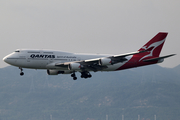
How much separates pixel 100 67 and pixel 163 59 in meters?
17.0

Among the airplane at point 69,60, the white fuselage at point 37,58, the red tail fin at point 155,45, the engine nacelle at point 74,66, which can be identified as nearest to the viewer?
the white fuselage at point 37,58

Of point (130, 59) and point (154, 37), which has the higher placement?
point (154, 37)

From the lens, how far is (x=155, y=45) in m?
78.5

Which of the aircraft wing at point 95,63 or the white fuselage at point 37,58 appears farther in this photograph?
the aircraft wing at point 95,63

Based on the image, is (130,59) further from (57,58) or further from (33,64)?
(33,64)

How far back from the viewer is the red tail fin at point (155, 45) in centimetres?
7794

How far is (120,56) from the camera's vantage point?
216 feet

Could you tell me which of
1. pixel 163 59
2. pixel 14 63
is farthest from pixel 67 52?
pixel 163 59

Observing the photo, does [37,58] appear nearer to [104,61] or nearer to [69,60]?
[69,60]

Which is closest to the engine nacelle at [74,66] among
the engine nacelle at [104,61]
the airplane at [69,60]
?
the airplane at [69,60]

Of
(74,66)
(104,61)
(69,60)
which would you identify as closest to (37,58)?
(69,60)

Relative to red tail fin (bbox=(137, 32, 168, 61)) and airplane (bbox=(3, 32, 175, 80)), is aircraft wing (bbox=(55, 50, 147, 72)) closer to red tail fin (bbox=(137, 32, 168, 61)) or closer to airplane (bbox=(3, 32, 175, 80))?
airplane (bbox=(3, 32, 175, 80))

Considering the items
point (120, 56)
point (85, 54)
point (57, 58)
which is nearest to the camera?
point (120, 56)

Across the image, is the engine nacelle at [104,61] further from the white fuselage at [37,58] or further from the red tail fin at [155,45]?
the red tail fin at [155,45]
